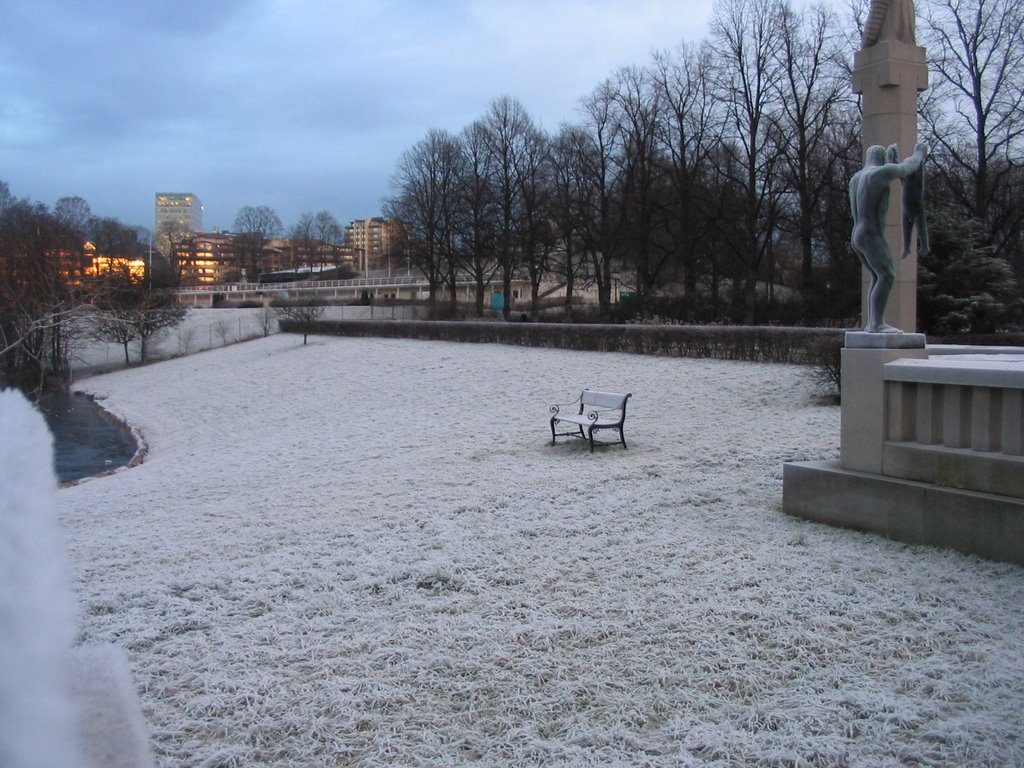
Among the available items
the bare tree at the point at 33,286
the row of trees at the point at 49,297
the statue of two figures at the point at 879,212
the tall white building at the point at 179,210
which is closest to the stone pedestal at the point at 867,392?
the statue of two figures at the point at 879,212

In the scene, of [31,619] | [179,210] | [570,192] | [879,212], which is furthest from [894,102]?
[179,210]

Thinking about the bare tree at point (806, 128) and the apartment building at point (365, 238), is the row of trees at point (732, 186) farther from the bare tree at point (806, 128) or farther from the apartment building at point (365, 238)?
the apartment building at point (365, 238)

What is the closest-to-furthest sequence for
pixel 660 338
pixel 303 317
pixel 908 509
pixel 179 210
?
pixel 908 509, pixel 660 338, pixel 303 317, pixel 179 210

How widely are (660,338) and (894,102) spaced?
942 cm

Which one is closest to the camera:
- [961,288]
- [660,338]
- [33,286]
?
[33,286]

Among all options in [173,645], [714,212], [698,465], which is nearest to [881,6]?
[698,465]

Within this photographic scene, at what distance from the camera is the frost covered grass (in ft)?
12.0

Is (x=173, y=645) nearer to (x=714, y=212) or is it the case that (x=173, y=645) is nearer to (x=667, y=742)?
(x=667, y=742)

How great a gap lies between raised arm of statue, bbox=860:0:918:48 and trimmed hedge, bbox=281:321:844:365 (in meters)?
4.73

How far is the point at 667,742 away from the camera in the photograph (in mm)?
3584

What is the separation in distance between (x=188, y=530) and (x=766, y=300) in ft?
106

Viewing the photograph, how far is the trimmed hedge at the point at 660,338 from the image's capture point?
17.1 metres

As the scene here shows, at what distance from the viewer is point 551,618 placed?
506cm

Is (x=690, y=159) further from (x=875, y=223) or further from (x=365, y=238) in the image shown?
(x=365, y=238)
